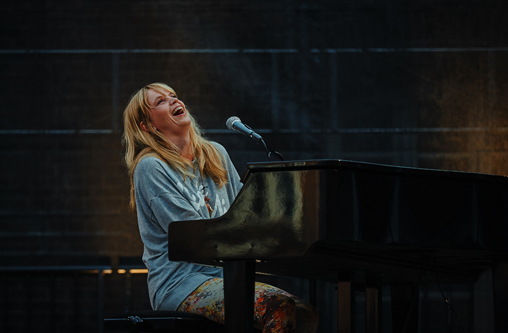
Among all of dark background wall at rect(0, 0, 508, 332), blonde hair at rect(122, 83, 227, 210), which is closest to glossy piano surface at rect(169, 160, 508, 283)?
blonde hair at rect(122, 83, 227, 210)

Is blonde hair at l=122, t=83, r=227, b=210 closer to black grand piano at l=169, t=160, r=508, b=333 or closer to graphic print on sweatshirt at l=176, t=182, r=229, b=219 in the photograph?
graphic print on sweatshirt at l=176, t=182, r=229, b=219

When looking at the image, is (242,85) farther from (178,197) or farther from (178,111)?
(178,197)

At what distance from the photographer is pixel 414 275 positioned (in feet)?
6.40

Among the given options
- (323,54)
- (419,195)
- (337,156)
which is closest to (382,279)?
(419,195)

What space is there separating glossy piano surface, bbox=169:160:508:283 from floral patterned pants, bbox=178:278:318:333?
0.11 meters

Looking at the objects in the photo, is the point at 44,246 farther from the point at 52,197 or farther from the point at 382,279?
the point at 382,279

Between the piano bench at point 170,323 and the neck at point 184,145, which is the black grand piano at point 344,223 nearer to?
the piano bench at point 170,323

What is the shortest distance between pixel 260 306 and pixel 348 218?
17.0 inches

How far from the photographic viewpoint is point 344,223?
4.53ft

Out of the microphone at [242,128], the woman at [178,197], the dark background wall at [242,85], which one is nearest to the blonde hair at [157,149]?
the woman at [178,197]

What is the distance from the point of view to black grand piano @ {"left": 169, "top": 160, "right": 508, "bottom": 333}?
4.56 ft

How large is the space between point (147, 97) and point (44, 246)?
87.1 inches

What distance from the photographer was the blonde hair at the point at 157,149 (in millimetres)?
1987

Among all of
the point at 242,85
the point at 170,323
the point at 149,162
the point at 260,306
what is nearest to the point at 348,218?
the point at 260,306
